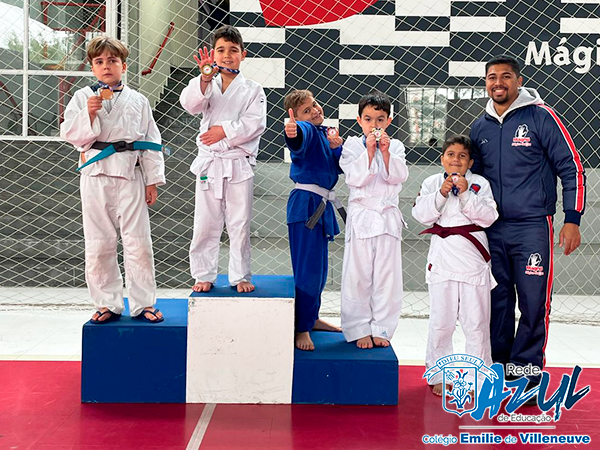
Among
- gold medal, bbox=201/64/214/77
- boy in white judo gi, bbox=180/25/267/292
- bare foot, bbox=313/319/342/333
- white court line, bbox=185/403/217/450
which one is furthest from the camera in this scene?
bare foot, bbox=313/319/342/333

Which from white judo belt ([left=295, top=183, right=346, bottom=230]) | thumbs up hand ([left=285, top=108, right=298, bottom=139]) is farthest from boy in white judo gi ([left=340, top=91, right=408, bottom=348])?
thumbs up hand ([left=285, top=108, right=298, bottom=139])

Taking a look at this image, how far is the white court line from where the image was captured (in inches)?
87.6

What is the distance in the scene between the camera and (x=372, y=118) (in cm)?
276

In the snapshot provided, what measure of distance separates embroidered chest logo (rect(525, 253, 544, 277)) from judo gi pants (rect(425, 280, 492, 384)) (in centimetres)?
18

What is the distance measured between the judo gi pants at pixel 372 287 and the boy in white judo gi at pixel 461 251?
0.16 m

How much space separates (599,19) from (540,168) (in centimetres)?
358

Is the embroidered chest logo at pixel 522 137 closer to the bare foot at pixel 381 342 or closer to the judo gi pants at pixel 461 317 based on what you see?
the judo gi pants at pixel 461 317

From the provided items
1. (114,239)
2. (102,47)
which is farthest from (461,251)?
(102,47)

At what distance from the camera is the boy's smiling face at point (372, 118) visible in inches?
108

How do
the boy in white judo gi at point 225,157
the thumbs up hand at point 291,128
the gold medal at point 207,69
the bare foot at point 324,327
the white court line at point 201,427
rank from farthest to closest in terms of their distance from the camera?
1. the bare foot at point 324,327
2. the boy in white judo gi at point 225,157
3. the gold medal at point 207,69
4. the thumbs up hand at point 291,128
5. the white court line at point 201,427

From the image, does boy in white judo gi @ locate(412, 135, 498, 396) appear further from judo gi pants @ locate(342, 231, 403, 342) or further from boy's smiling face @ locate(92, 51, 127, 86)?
boy's smiling face @ locate(92, 51, 127, 86)

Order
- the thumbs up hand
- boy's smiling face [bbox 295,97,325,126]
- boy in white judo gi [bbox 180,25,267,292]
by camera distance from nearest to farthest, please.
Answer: the thumbs up hand
boy in white judo gi [bbox 180,25,267,292]
boy's smiling face [bbox 295,97,325,126]

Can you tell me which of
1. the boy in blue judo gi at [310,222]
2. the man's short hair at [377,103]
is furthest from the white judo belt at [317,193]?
the man's short hair at [377,103]

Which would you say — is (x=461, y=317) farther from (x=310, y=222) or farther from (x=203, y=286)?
(x=203, y=286)
